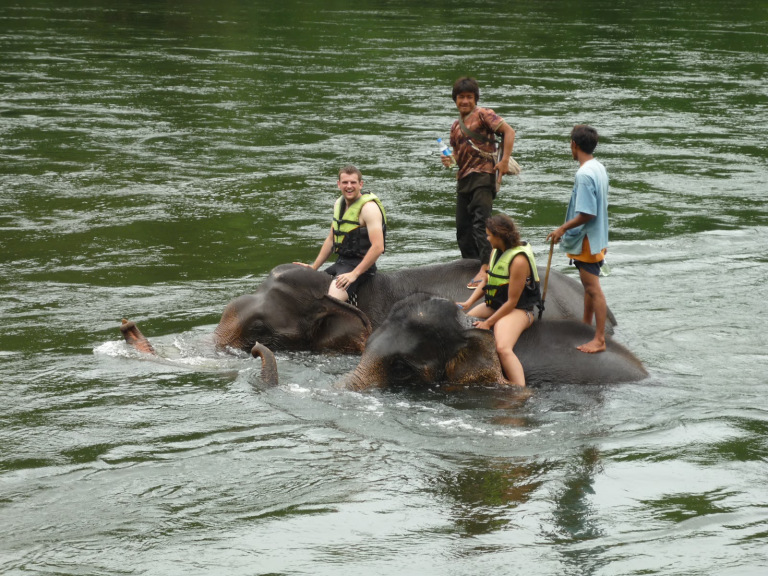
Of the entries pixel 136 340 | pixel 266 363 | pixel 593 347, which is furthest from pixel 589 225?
pixel 136 340

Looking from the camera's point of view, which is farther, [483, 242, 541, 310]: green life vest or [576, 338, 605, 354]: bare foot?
[576, 338, 605, 354]: bare foot

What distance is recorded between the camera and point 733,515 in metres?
6.62

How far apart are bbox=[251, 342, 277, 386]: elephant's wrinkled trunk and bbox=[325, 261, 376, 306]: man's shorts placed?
1.25m

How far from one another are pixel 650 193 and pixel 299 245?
5.14 m

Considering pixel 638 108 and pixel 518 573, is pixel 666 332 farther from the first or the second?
pixel 638 108

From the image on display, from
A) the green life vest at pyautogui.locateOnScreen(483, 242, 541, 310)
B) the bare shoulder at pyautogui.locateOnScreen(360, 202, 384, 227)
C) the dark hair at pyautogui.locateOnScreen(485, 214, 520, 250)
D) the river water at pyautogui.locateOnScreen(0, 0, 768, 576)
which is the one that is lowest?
the river water at pyautogui.locateOnScreen(0, 0, 768, 576)

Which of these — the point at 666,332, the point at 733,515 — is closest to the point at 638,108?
the point at 666,332

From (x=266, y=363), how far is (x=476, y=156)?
2773 mm

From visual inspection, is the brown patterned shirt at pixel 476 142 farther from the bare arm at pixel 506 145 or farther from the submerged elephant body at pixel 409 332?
the submerged elephant body at pixel 409 332

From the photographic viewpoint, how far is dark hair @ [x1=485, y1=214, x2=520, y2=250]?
8398mm

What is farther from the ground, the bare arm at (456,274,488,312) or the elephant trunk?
the bare arm at (456,274,488,312)

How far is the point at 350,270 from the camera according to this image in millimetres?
9719

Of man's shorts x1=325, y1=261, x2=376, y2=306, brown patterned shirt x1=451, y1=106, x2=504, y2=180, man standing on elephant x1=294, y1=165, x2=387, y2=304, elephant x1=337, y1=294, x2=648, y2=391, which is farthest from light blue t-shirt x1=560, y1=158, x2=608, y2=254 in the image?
man's shorts x1=325, y1=261, x2=376, y2=306

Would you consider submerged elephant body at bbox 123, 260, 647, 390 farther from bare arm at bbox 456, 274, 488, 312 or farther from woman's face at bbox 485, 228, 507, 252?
woman's face at bbox 485, 228, 507, 252
